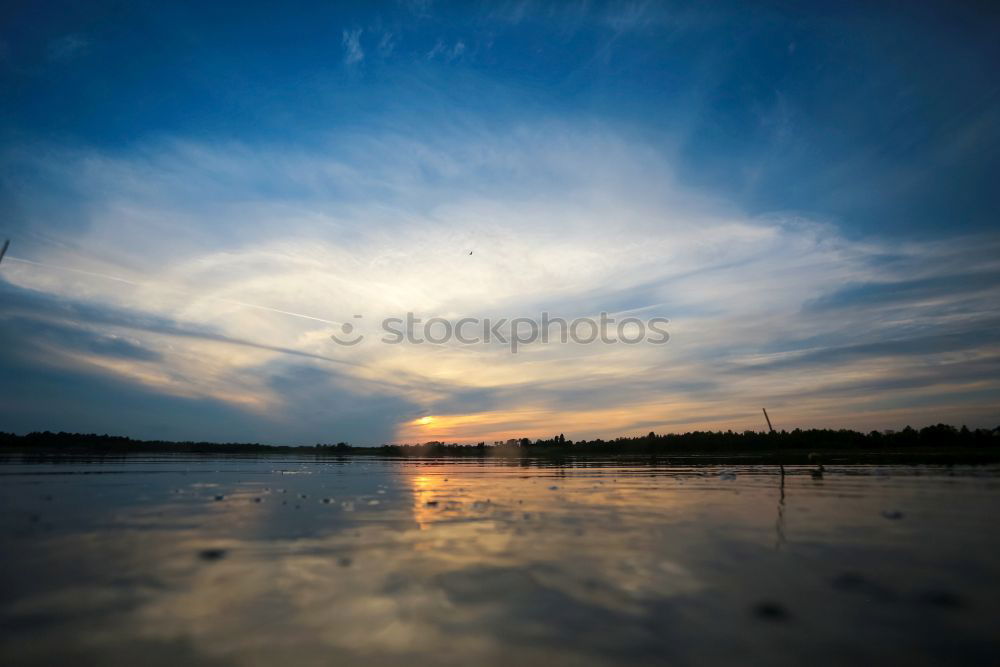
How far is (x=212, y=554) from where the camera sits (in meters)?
7.05

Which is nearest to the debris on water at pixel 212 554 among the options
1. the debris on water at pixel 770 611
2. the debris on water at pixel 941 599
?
the debris on water at pixel 770 611

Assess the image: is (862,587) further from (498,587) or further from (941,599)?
(498,587)

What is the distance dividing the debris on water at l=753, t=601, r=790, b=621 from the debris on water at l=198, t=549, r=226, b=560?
6769 millimetres

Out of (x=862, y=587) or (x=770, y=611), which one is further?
(x=862, y=587)

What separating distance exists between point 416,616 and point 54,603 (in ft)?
12.3

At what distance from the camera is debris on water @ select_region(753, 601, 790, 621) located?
15.1 ft

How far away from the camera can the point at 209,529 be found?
907cm

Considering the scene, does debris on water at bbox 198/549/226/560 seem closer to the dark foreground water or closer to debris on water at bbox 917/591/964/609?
the dark foreground water

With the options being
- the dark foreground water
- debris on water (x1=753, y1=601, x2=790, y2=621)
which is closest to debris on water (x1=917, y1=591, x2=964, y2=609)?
the dark foreground water

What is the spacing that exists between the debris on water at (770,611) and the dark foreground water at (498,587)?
3cm

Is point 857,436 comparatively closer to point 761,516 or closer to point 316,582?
point 761,516

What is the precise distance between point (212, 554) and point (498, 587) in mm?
4384

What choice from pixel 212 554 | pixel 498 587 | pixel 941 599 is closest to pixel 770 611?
pixel 941 599

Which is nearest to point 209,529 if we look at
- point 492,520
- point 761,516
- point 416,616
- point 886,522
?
point 492,520
